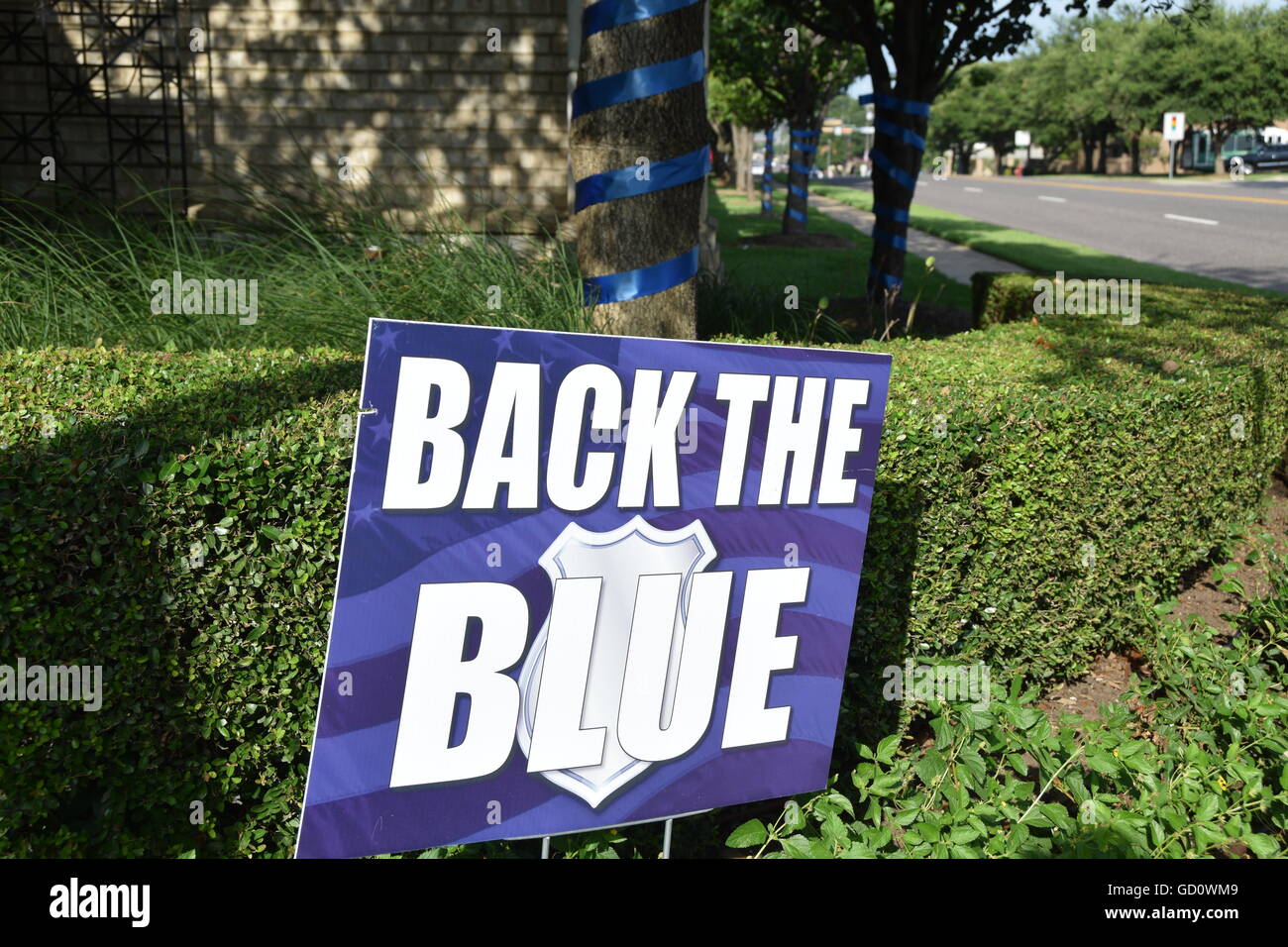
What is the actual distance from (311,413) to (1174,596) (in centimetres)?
447

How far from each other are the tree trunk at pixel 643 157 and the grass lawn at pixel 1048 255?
7874 mm

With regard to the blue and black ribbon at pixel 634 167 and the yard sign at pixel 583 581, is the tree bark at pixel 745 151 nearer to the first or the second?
the blue and black ribbon at pixel 634 167

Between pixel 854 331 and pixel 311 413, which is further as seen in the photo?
pixel 854 331

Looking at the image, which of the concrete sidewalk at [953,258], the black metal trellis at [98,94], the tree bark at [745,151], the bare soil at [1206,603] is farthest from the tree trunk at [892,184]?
the tree bark at [745,151]

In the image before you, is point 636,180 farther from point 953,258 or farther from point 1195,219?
point 1195,219

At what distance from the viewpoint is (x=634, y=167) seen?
541cm

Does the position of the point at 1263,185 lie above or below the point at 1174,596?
above

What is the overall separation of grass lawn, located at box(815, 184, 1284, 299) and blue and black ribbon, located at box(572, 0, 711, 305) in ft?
25.9

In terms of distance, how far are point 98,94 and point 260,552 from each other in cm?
1050

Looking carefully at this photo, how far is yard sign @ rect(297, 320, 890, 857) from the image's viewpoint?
9.48 feet

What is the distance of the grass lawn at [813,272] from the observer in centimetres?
1220

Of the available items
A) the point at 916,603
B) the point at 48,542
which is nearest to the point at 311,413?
the point at 48,542

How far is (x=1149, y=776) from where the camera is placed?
3.58 m
